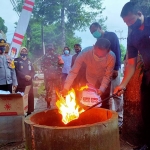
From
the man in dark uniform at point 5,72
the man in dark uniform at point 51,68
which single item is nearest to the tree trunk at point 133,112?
the man in dark uniform at point 5,72

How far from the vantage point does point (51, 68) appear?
25.2ft

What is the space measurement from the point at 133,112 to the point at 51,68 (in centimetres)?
401

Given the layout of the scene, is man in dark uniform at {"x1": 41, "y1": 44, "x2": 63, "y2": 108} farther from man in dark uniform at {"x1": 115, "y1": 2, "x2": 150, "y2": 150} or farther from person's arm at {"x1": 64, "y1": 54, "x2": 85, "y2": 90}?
man in dark uniform at {"x1": 115, "y1": 2, "x2": 150, "y2": 150}

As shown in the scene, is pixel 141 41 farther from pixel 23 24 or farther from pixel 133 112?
pixel 23 24

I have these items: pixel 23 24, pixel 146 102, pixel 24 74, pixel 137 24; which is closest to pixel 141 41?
pixel 137 24

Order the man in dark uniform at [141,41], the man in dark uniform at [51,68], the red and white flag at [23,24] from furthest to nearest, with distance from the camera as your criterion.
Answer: the red and white flag at [23,24] → the man in dark uniform at [51,68] → the man in dark uniform at [141,41]

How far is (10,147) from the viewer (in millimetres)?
4320

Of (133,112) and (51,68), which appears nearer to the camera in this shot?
(133,112)

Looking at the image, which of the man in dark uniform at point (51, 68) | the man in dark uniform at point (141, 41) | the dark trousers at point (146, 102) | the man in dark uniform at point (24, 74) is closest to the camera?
the man in dark uniform at point (141, 41)

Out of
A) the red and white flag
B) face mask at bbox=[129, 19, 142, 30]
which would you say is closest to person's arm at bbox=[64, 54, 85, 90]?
face mask at bbox=[129, 19, 142, 30]

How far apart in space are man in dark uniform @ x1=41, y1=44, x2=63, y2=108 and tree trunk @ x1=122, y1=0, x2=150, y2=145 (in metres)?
3.70

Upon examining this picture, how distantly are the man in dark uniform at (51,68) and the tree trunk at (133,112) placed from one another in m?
3.70

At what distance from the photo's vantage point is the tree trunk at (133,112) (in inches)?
159

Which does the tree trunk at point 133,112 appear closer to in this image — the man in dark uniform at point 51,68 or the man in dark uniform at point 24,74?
the man in dark uniform at point 24,74
